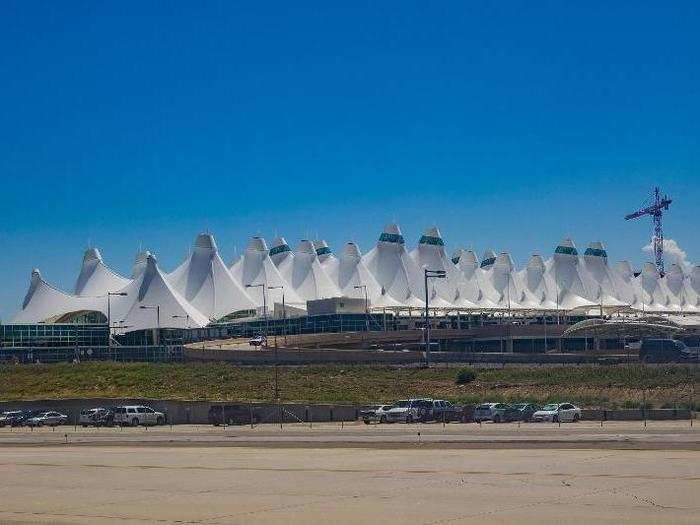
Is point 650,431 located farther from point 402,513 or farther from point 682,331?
point 682,331

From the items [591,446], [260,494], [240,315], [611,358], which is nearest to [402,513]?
[260,494]

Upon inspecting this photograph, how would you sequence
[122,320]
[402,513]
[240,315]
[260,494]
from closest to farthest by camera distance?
1. [402,513]
2. [260,494]
3. [122,320]
4. [240,315]

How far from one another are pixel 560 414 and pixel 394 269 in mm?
103052

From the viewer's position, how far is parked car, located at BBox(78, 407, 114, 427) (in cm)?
6419

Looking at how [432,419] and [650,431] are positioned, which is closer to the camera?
[650,431]

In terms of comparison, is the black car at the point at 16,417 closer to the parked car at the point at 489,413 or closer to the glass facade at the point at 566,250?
the parked car at the point at 489,413

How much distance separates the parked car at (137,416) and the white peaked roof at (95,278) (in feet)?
284

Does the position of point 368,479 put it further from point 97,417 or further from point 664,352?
point 664,352

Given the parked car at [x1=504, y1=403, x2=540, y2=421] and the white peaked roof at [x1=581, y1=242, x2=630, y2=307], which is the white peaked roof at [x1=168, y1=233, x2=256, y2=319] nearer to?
the white peaked roof at [x1=581, y1=242, x2=630, y2=307]

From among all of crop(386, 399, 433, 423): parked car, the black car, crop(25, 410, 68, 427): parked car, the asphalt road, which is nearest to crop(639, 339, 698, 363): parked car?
crop(386, 399, 433, 423): parked car

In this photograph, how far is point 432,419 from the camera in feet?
191

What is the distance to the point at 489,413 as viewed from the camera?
5647 cm

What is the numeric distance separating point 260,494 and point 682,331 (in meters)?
102

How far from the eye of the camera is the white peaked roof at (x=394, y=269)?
502ft
